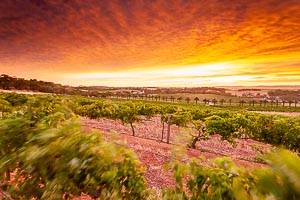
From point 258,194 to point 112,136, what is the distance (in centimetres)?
147

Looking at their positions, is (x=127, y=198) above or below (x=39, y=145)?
below

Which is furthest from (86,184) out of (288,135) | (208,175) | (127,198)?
(288,135)

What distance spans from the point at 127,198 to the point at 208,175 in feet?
2.77

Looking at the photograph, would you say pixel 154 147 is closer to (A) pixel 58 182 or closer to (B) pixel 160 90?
(A) pixel 58 182

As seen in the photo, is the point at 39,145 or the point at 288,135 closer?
the point at 39,145

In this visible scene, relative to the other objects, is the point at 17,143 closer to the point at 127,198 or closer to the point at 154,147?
the point at 127,198

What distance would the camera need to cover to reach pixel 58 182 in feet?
7.66

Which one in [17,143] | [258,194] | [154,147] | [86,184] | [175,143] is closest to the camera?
[258,194]

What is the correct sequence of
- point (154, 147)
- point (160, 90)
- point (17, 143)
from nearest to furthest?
point (17, 143)
point (154, 147)
point (160, 90)

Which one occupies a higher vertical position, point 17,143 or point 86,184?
point 17,143

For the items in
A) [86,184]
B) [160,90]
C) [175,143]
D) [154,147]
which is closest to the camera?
[175,143]

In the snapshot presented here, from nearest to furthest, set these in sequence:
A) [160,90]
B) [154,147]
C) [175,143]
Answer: [175,143], [154,147], [160,90]

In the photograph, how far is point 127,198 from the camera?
2.59m

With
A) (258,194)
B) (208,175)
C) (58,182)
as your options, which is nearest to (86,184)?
(58,182)
